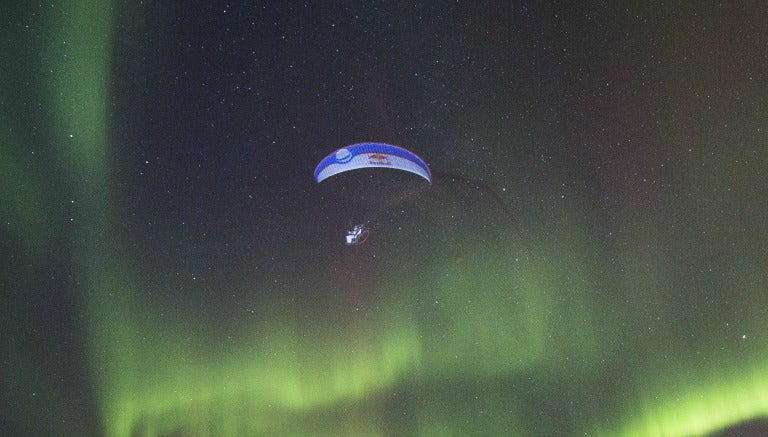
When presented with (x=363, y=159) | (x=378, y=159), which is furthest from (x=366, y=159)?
(x=378, y=159)

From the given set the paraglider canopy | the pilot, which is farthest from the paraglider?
the pilot

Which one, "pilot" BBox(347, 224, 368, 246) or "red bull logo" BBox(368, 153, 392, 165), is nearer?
"red bull logo" BBox(368, 153, 392, 165)

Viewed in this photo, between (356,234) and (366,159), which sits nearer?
(366,159)

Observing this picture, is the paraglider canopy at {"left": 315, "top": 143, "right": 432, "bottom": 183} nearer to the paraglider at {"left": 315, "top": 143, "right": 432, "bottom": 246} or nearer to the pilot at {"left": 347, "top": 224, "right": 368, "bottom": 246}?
the paraglider at {"left": 315, "top": 143, "right": 432, "bottom": 246}

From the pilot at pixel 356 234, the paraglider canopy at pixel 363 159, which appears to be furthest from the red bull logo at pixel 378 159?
the pilot at pixel 356 234

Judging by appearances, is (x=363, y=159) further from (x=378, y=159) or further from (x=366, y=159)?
(x=378, y=159)

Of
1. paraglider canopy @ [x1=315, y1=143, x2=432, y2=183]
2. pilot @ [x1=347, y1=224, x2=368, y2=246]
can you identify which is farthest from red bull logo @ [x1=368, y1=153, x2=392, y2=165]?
pilot @ [x1=347, y1=224, x2=368, y2=246]

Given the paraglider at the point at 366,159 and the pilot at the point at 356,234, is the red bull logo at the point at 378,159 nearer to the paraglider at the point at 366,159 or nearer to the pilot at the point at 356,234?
the paraglider at the point at 366,159
